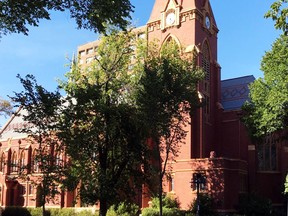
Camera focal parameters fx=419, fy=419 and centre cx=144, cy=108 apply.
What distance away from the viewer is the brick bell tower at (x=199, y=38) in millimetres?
40594

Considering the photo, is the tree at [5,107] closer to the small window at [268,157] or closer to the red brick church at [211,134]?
the red brick church at [211,134]

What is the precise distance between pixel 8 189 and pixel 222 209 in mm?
34810

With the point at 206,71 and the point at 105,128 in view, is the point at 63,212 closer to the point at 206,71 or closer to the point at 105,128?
the point at 105,128

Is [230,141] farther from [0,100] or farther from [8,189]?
[8,189]

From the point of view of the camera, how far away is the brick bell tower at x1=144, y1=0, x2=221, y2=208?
128 ft

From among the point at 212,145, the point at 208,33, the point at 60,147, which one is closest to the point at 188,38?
the point at 208,33

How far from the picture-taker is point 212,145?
4303cm

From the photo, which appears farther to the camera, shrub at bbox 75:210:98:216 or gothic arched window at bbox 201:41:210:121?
gothic arched window at bbox 201:41:210:121

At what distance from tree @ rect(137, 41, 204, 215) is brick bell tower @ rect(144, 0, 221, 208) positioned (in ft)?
29.0

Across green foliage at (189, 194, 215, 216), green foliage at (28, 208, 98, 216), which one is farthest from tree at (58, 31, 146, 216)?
green foliage at (28, 208, 98, 216)

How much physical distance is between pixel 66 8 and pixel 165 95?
54.5 ft

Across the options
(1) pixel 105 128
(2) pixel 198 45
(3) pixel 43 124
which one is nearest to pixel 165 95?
(1) pixel 105 128

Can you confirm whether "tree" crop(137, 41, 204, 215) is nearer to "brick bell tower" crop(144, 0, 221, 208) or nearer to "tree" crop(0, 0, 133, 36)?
"brick bell tower" crop(144, 0, 221, 208)

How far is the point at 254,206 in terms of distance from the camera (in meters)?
34.6
